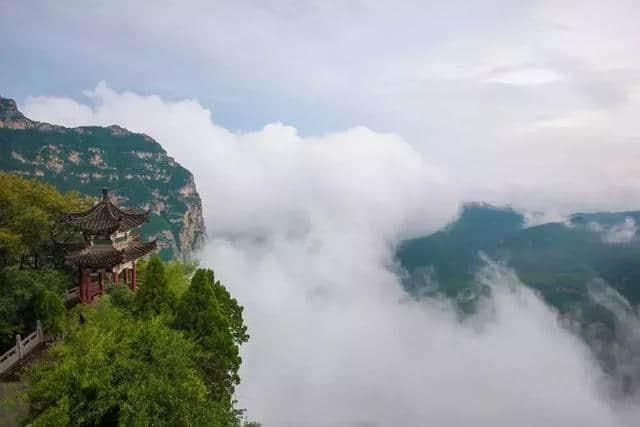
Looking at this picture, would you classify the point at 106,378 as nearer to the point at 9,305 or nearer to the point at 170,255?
the point at 9,305

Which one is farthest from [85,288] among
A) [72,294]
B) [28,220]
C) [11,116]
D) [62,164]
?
[11,116]

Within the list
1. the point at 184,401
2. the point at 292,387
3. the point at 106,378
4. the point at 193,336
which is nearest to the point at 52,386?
the point at 106,378

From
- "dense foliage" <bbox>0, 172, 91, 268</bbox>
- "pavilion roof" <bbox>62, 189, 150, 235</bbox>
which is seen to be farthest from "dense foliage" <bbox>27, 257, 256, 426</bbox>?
"dense foliage" <bbox>0, 172, 91, 268</bbox>

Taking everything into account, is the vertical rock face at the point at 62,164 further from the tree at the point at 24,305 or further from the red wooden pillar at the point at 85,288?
the tree at the point at 24,305

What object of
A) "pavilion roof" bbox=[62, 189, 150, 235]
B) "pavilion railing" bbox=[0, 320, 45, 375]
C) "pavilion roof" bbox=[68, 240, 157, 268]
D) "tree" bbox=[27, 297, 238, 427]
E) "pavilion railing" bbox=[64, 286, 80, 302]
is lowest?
"tree" bbox=[27, 297, 238, 427]

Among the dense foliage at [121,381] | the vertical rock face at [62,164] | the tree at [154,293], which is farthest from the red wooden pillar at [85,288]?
the vertical rock face at [62,164]

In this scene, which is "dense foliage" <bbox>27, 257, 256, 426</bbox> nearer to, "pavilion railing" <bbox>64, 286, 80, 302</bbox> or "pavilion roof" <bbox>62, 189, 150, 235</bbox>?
"pavilion roof" <bbox>62, 189, 150, 235</bbox>
